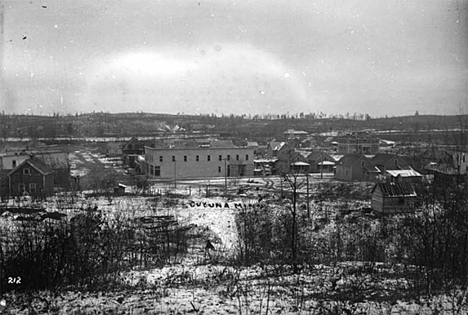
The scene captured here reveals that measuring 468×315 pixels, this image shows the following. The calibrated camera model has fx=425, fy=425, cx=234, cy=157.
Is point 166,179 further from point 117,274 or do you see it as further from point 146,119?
point 117,274

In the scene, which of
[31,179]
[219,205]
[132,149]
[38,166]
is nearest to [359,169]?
[219,205]

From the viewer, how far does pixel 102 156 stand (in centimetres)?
2827

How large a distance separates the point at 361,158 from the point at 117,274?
2070 cm

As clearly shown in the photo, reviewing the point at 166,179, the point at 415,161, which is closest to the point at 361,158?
the point at 415,161

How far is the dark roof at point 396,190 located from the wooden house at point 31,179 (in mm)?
12050

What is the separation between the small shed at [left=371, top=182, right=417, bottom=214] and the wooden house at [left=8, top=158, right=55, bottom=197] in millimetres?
11930

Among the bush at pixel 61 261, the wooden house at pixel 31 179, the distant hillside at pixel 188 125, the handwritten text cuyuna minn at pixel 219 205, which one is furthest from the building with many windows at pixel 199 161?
the bush at pixel 61 261

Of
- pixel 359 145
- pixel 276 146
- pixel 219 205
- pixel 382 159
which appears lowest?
pixel 219 205

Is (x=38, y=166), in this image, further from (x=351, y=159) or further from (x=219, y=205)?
(x=351, y=159)

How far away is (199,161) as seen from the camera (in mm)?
25922

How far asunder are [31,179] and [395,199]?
13.5m

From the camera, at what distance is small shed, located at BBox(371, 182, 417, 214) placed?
42.7 feet

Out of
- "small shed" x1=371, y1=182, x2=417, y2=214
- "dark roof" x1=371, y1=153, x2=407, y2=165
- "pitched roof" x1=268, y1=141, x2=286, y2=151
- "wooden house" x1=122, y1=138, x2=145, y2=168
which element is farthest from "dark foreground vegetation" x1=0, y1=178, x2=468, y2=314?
"pitched roof" x1=268, y1=141, x2=286, y2=151

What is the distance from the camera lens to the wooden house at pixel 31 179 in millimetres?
16188
